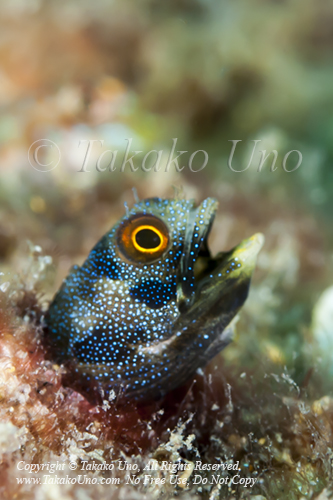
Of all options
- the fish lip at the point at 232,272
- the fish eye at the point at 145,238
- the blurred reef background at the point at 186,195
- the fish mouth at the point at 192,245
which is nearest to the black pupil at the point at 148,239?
the fish eye at the point at 145,238

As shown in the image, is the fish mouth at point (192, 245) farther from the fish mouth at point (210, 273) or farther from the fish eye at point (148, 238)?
the fish eye at point (148, 238)

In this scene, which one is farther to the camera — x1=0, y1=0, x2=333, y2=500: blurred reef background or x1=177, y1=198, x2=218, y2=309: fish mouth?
x1=177, y1=198, x2=218, y2=309: fish mouth

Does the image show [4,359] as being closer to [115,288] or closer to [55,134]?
[115,288]

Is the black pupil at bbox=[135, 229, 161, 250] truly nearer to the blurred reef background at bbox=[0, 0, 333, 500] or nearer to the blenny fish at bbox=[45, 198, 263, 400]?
the blenny fish at bbox=[45, 198, 263, 400]

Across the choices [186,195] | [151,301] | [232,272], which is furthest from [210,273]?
[186,195]

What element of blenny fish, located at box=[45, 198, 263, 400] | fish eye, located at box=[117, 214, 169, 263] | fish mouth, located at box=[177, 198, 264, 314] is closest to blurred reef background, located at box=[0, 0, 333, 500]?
blenny fish, located at box=[45, 198, 263, 400]

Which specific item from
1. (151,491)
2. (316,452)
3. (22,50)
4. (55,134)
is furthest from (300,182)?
(22,50)
